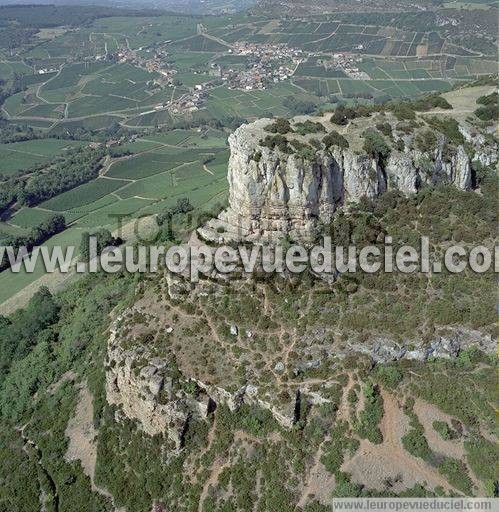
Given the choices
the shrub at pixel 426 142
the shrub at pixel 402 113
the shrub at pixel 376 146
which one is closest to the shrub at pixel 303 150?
the shrub at pixel 376 146

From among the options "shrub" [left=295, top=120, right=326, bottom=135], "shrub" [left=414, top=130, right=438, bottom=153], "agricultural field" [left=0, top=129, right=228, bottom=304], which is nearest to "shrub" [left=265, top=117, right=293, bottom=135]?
"shrub" [left=295, top=120, right=326, bottom=135]

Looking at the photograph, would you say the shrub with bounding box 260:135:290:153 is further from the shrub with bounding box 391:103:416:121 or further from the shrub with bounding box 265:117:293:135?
the shrub with bounding box 391:103:416:121

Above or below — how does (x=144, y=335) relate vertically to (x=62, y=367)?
above

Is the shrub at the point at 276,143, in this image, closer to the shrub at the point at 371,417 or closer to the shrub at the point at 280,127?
the shrub at the point at 280,127

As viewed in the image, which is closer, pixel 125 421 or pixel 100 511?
pixel 100 511

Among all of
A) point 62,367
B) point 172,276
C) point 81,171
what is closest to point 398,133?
point 172,276

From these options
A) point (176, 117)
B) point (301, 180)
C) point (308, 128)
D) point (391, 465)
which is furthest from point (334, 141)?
point (176, 117)

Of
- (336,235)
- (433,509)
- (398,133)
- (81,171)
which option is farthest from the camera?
(81,171)

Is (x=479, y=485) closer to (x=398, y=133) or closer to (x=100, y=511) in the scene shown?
(x=100, y=511)

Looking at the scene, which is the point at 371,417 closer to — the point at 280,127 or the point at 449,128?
the point at 280,127
